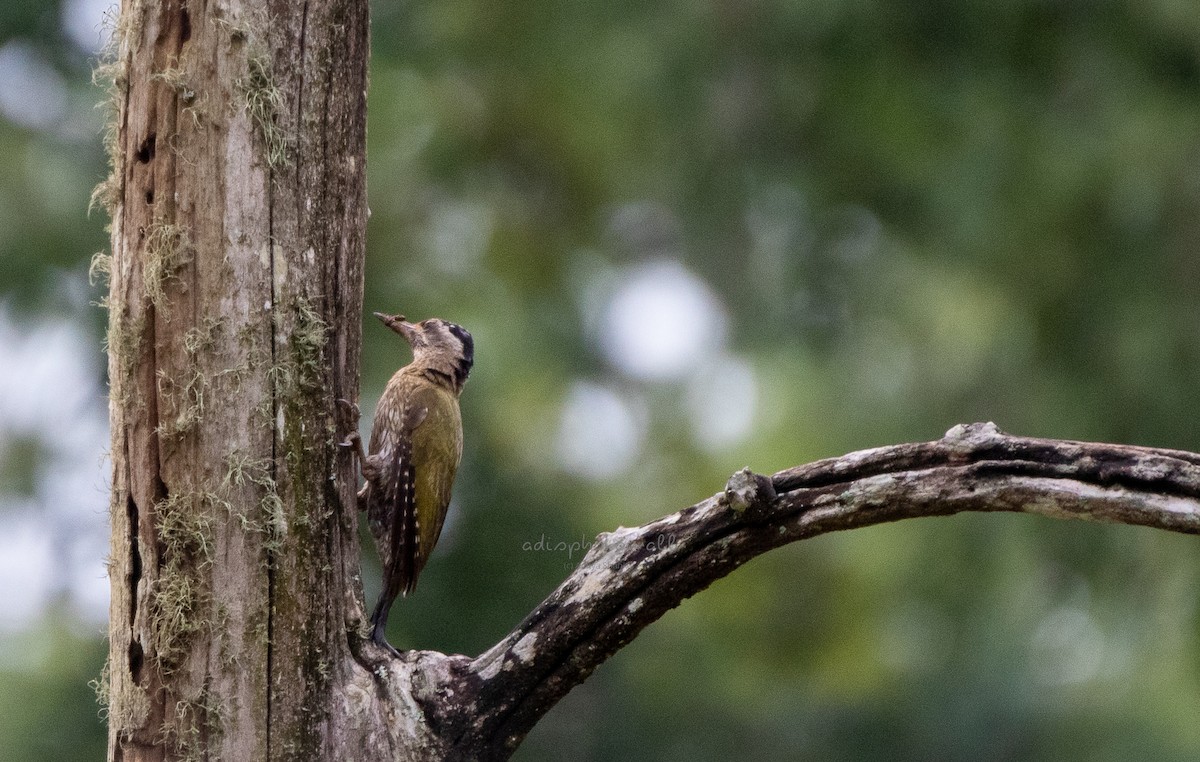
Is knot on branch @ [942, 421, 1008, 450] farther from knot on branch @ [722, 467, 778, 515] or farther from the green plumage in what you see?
the green plumage

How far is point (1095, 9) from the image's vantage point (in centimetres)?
700

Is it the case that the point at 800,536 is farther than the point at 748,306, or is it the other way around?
the point at 748,306

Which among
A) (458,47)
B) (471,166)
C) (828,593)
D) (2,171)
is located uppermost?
(458,47)

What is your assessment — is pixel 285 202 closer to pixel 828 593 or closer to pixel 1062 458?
pixel 1062 458

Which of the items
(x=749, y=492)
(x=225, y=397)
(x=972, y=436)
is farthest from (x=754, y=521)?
(x=225, y=397)

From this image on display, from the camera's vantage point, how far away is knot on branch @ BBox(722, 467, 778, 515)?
2281mm

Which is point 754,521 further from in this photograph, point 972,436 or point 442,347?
point 442,347

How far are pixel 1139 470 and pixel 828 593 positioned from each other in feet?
18.1

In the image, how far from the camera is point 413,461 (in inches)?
152

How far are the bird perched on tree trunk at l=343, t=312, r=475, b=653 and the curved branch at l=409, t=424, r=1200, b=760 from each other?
1.06 meters

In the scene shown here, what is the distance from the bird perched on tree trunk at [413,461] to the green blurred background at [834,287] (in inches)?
72.5

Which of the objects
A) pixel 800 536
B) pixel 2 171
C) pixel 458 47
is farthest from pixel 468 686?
pixel 458 47

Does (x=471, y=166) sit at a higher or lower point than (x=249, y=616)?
higher

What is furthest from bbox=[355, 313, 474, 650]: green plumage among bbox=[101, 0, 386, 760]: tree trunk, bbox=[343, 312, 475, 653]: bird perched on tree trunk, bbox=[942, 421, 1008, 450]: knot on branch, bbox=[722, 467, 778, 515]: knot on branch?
bbox=[942, 421, 1008, 450]: knot on branch
